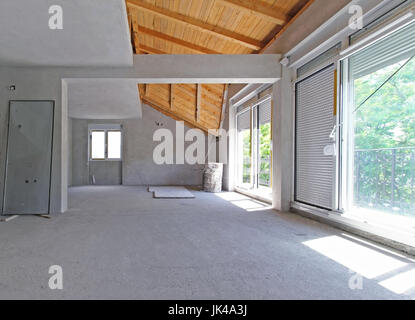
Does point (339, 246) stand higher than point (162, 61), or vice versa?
point (162, 61)

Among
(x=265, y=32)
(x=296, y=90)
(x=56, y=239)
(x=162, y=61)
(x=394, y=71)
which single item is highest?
(x=265, y=32)

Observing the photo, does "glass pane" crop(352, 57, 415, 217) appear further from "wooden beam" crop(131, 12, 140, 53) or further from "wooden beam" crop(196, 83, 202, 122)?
"wooden beam" crop(196, 83, 202, 122)

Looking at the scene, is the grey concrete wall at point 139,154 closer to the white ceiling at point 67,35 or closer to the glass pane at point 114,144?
the glass pane at point 114,144

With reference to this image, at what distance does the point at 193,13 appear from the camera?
491 cm

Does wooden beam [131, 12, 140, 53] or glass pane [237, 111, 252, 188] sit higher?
wooden beam [131, 12, 140, 53]

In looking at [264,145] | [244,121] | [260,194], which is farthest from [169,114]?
[260,194]

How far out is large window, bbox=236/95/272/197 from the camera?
Result: 20.8ft

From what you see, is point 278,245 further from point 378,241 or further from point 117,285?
point 117,285

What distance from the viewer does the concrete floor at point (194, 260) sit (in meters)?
1.88

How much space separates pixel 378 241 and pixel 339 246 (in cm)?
48

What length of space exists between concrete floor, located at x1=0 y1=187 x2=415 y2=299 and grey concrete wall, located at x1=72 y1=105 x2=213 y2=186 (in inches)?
235

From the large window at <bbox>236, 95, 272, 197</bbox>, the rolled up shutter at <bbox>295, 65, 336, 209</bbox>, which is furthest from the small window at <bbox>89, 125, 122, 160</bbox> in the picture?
the rolled up shutter at <bbox>295, 65, 336, 209</bbox>
